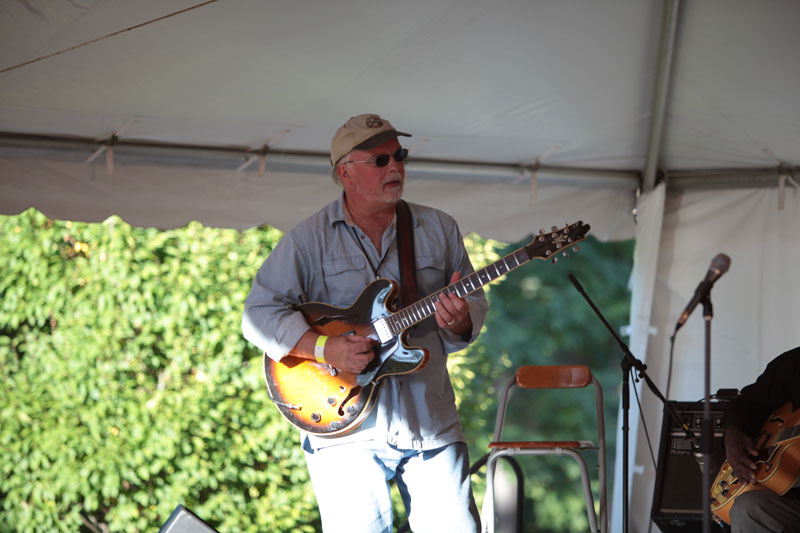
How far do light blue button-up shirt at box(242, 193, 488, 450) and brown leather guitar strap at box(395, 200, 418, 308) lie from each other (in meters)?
0.03

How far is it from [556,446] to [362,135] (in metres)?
1.77

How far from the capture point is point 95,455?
612 centimetres

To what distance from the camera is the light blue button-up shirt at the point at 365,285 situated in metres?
2.87

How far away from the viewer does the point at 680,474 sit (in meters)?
4.19

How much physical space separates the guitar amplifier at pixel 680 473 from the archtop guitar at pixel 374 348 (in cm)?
160

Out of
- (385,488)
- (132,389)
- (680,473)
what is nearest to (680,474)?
(680,473)

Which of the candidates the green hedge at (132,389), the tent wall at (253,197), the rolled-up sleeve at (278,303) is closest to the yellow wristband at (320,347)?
the rolled-up sleeve at (278,303)

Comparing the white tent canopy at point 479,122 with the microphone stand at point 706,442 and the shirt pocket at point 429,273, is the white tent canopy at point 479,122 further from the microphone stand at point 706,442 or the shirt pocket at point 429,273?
the microphone stand at point 706,442

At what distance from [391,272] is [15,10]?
1.78 m

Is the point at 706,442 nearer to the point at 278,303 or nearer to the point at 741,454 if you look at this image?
the point at 741,454

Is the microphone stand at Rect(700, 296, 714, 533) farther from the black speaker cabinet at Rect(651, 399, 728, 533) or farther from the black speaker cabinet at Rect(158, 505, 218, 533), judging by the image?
the black speaker cabinet at Rect(651, 399, 728, 533)

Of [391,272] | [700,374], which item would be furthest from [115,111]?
[700,374]

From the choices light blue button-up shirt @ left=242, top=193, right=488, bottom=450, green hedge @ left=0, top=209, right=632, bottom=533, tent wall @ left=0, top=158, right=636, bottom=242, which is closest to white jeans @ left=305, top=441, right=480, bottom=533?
light blue button-up shirt @ left=242, top=193, right=488, bottom=450

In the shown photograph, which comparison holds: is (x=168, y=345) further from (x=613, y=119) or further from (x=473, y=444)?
(x=613, y=119)
